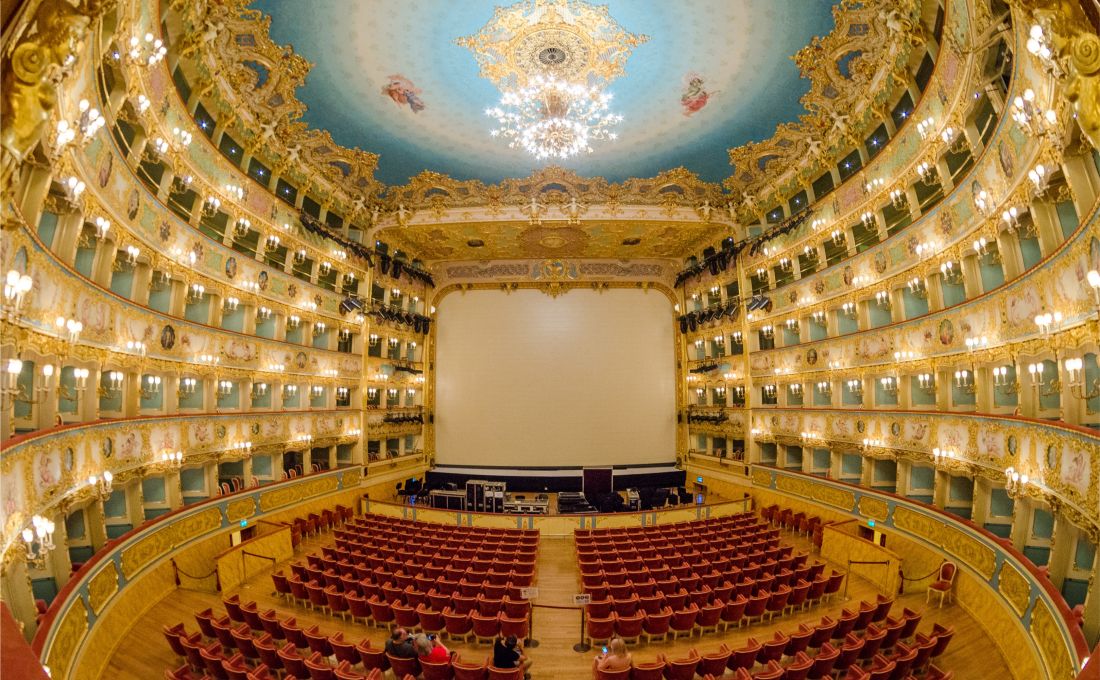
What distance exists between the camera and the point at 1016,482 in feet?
33.9

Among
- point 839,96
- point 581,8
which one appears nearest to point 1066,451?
point 839,96

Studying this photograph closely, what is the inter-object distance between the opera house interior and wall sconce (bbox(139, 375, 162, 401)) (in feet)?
0.94

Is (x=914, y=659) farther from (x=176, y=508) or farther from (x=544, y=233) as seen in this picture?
(x=544, y=233)

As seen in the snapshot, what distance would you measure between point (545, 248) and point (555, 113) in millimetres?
12101

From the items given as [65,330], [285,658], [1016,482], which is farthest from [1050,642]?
[65,330]

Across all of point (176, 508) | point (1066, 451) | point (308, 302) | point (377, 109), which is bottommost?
point (176, 508)

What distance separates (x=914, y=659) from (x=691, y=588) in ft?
15.4

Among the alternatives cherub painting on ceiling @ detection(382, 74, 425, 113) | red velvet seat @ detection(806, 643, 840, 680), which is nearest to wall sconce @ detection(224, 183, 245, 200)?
cherub painting on ceiling @ detection(382, 74, 425, 113)

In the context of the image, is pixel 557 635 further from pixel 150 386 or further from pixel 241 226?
pixel 241 226

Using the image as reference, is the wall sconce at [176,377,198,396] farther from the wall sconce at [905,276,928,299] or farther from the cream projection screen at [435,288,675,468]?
the wall sconce at [905,276,928,299]

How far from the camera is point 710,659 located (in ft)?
29.4

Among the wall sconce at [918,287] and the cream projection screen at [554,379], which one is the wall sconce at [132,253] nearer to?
the cream projection screen at [554,379]

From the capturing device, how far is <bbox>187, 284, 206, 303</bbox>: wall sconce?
53.2 ft

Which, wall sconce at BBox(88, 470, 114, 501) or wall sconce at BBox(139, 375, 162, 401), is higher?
wall sconce at BBox(139, 375, 162, 401)
